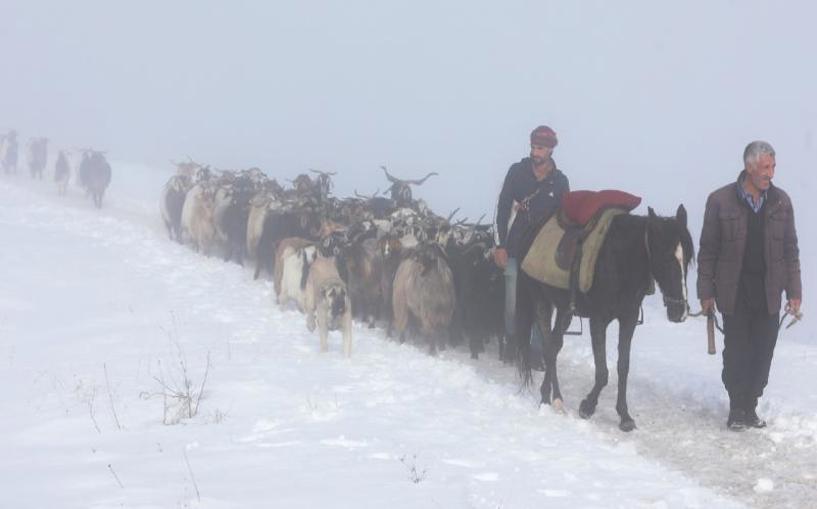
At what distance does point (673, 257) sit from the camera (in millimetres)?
7586

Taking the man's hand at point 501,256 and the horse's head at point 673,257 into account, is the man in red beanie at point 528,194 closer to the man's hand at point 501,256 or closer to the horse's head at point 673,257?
the man's hand at point 501,256

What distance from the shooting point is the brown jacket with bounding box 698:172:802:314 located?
25.2 ft

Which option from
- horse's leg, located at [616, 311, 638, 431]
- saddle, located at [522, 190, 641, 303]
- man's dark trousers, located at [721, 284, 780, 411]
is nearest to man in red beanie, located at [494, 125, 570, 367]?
saddle, located at [522, 190, 641, 303]

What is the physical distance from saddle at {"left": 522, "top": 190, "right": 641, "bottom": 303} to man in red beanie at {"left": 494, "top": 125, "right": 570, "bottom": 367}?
519 millimetres

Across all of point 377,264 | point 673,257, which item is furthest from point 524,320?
point 377,264

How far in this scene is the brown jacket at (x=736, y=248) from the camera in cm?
770

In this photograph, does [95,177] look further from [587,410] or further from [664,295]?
→ [664,295]

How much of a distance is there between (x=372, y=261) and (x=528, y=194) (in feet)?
14.0

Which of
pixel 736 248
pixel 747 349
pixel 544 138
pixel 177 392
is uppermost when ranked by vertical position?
pixel 544 138

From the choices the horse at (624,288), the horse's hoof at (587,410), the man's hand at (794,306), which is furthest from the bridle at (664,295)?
the horse's hoof at (587,410)

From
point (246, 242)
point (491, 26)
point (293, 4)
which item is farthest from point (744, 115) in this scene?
point (246, 242)

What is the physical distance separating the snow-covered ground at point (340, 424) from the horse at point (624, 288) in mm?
329

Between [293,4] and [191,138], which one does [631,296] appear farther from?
[293,4]

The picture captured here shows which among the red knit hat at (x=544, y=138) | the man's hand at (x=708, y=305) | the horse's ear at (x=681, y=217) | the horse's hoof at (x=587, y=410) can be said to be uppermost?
the red knit hat at (x=544, y=138)
